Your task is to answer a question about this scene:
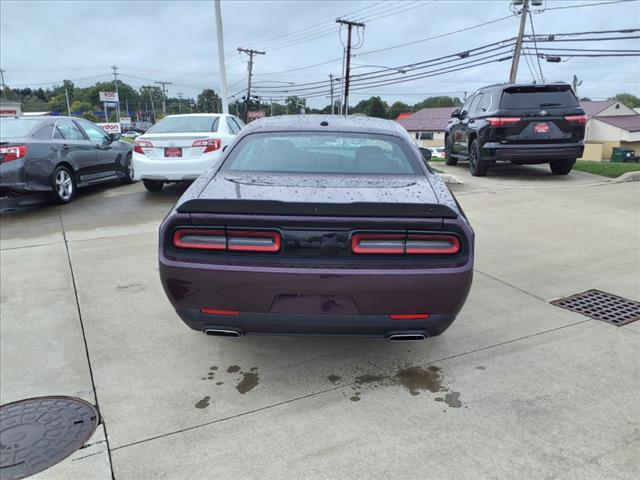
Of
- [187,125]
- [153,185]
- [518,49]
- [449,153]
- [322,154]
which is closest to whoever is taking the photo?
[322,154]

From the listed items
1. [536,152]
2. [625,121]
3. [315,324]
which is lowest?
[315,324]

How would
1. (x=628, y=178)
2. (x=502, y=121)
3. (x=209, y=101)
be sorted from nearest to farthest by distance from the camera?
(x=502, y=121) < (x=628, y=178) < (x=209, y=101)

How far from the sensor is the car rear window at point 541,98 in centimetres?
881

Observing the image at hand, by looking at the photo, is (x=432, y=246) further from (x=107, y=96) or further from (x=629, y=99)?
(x=629, y=99)

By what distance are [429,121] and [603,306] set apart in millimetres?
80348

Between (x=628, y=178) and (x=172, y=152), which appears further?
(x=628, y=178)

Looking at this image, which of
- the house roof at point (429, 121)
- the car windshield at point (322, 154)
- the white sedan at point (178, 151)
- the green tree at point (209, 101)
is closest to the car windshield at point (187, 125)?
the white sedan at point (178, 151)

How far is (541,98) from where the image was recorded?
884cm

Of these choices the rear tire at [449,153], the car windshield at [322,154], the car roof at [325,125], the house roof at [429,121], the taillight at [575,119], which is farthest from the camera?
the house roof at [429,121]

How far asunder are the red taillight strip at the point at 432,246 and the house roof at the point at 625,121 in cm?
6273

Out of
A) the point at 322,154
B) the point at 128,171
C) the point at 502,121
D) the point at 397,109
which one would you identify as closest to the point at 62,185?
the point at 128,171

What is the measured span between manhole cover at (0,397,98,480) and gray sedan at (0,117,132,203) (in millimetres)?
5525

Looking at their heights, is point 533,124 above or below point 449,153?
above

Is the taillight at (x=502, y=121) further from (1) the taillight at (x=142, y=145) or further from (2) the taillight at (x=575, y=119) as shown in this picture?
(1) the taillight at (x=142, y=145)
